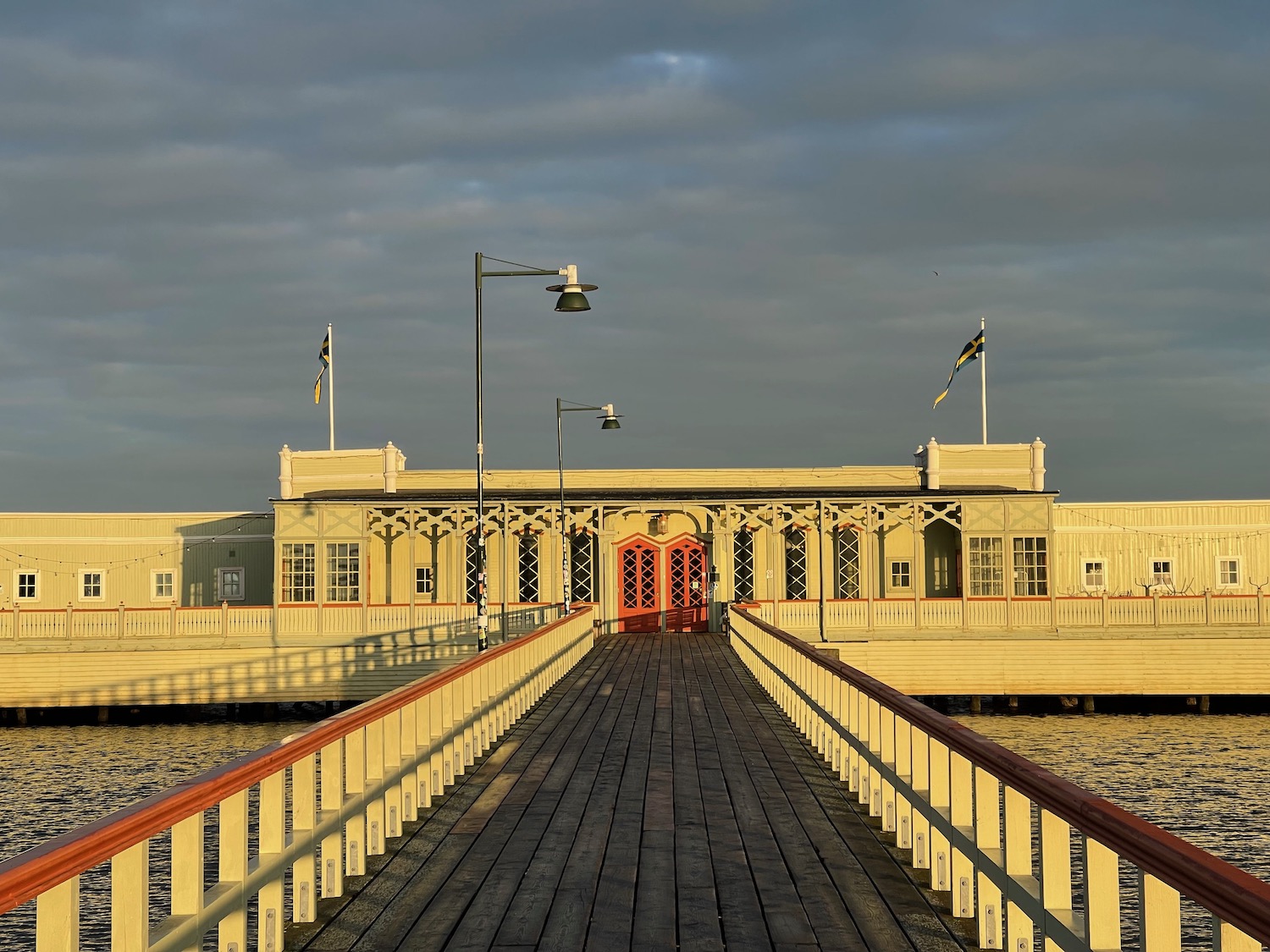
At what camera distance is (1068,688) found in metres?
36.8

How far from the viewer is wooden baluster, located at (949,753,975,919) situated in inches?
293

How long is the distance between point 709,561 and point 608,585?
3374 mm

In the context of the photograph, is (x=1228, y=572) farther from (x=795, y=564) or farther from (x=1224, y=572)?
(x=795, y=564)

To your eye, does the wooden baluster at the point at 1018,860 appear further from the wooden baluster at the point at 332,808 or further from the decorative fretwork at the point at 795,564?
the decorative fretwork at the point at 795,564

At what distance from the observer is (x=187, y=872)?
5598 mm

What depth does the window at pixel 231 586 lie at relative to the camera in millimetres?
47781

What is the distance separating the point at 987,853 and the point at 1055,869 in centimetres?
130

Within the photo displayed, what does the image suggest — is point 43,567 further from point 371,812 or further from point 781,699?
point 371,812

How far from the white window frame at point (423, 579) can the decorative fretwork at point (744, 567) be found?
9992 millimetres

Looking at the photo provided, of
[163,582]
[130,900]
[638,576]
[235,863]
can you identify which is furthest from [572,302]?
[163,582]

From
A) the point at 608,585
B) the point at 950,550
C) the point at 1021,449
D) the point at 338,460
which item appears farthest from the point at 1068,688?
the point at 338,460

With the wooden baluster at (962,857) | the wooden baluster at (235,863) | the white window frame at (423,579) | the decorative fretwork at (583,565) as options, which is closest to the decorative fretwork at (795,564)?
the decorative fretwork at (583,565)

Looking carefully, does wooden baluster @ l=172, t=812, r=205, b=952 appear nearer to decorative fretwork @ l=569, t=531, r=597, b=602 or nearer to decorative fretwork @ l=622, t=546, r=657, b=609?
decorative fretwork @ l=622, t=546, r=657, b=609

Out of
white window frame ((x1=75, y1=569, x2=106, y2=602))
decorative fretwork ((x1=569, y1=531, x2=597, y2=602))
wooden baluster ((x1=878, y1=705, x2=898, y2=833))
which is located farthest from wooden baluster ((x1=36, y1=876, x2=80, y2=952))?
white window frame ((x1=75, y1=569, x2=106, y2=602))
